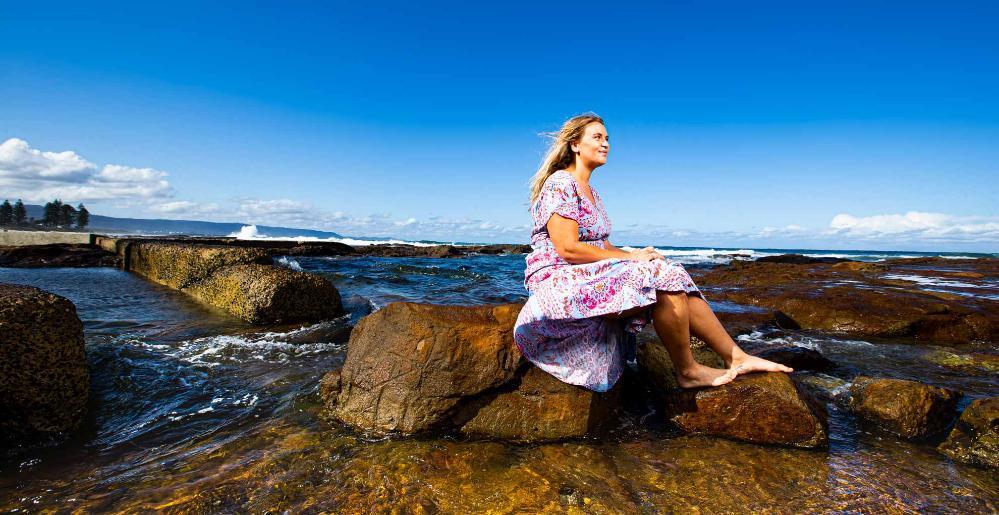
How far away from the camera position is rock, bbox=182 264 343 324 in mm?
7177

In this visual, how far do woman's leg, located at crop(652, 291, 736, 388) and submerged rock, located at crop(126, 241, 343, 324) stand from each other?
624 centimetres

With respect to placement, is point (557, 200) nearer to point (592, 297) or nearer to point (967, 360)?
point (592, 297)

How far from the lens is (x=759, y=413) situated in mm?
3379

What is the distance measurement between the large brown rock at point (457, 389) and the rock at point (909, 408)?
2310 mm

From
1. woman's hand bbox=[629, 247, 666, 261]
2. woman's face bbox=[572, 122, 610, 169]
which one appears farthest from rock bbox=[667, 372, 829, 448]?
woman's face bbox=[572, 122, 610, 169]

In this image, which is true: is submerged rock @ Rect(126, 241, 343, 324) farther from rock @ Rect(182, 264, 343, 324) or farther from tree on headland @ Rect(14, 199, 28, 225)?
tree on headland @ Rect(14, 199, 28, 225)

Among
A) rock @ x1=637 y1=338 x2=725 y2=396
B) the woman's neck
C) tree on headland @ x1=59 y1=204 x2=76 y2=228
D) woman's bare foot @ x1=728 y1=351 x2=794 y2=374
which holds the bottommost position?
rock @ x1=637 y1=338 x2=725 y2=396

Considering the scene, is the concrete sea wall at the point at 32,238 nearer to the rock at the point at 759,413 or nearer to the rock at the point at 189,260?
the rock at the point at 189,260

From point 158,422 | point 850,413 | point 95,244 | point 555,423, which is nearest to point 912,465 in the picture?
point 850,413

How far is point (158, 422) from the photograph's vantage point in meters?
3.71

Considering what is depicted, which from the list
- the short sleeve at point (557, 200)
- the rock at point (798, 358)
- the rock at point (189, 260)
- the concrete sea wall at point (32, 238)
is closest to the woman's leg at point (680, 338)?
the short sleeve at point (557, 200)

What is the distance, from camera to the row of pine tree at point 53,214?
57312 mm

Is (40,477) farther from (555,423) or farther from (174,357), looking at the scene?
(555,423)

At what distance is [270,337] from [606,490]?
5.40 m
